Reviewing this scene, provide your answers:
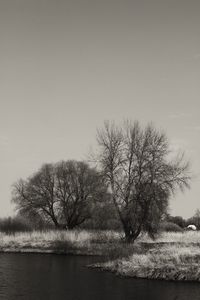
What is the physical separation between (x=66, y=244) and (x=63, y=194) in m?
24.1

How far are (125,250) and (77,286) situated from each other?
911cm

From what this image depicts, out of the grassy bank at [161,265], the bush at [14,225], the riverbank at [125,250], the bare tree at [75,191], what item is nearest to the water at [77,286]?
the grassy bank at [161,265]

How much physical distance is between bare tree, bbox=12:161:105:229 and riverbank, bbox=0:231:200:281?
16.1m

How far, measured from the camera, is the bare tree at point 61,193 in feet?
229

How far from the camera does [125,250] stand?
35.8 m

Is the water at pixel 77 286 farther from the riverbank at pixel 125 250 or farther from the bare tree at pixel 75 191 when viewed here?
the bare tree at pixel 75 191

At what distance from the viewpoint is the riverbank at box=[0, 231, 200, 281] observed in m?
28.8

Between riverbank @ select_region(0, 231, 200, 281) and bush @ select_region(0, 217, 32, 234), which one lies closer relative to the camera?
riverbank @ select_region(0, 231, 200, 281)

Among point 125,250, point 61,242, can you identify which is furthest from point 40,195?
point 125,250

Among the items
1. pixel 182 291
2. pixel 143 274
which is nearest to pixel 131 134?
pixel 143 274

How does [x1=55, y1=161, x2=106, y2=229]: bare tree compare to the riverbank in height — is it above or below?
above

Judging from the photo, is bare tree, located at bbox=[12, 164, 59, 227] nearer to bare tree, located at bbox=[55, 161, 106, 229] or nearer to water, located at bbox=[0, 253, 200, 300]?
A: bare tree, located at bbox=[55, 161, 106, 229]

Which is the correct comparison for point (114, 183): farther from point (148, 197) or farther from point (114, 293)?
point (114, 293)

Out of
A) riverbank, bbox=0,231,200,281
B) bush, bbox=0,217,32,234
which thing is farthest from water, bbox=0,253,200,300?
bush, bbox=0,217,32,234
